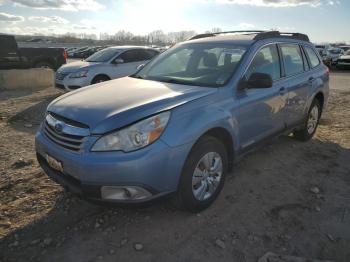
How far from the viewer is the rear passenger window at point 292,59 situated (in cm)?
509

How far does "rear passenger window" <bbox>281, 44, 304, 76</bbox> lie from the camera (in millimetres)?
5094

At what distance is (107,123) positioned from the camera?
10.0 feet

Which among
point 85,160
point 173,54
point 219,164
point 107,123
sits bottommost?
point 219,164

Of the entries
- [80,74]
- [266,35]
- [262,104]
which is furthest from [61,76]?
[262,104]

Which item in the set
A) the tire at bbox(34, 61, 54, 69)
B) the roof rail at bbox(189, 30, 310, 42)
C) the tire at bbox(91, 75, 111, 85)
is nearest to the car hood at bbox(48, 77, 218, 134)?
the roof rail at bbox(189, 30, 310, 42)

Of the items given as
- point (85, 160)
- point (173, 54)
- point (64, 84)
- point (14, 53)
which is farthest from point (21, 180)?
point (14, 53)

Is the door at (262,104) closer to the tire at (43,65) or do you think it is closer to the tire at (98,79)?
the tire at (98,79)

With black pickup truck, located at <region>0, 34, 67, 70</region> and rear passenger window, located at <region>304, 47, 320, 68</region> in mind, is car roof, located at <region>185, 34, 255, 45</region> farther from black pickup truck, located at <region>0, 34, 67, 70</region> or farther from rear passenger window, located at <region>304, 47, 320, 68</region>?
black pickup truck, located at <region>0, 34, 67, 70</region>

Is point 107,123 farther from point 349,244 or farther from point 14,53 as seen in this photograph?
point 14,53

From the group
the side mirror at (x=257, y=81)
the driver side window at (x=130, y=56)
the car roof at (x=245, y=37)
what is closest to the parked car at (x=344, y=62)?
the driver side window at (x=130, y=56)

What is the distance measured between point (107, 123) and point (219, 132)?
127 cm

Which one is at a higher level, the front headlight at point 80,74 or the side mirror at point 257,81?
the side mirror at point 257,81

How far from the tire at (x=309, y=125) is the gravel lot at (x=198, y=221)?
0.92 meters

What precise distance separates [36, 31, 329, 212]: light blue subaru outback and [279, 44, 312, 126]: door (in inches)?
1.1
